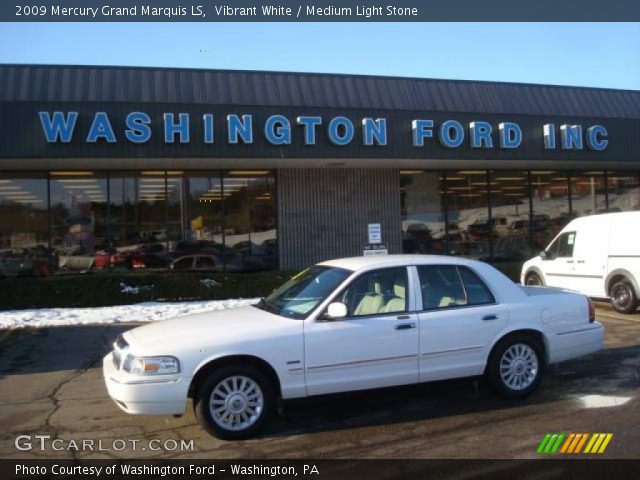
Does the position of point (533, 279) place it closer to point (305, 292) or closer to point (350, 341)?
point (305, 292)

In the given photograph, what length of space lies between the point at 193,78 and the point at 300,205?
4.23 metres

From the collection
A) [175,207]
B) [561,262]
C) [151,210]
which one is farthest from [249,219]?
[561,262]

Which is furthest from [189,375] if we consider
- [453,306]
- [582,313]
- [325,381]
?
[582,313]

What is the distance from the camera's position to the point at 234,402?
210 inches

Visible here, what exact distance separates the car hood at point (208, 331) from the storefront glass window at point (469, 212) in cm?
1256

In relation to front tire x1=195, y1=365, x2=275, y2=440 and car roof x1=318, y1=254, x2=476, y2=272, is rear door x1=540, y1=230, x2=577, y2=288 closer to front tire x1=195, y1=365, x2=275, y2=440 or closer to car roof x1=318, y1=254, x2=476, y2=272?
car roof x1=318, y1=254, x2=476, y2=272

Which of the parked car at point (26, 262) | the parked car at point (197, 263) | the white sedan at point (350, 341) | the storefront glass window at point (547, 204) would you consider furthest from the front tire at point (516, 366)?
the storefront glass window at point (547, 204)

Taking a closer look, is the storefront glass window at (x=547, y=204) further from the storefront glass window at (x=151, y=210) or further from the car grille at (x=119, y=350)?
the car grille at (x=119, y=350)

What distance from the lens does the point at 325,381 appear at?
5555 millimetres

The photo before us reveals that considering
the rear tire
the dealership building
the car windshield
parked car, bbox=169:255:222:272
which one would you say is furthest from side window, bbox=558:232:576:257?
the car windshield

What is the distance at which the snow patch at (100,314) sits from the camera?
1193cm

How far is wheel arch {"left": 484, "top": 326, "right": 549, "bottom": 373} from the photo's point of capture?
623 cm

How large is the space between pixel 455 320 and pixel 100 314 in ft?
28.3

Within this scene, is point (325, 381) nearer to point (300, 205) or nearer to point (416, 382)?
point (416, 382)
